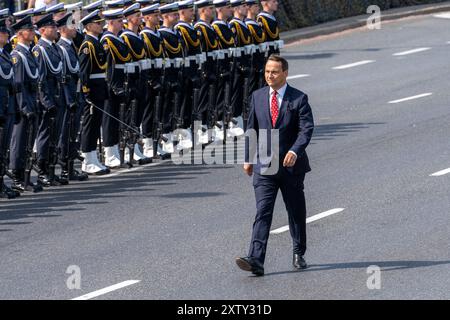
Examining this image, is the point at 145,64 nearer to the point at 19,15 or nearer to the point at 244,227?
the point at 19,15

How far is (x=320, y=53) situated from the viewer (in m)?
32.0

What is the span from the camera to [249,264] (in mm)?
12734

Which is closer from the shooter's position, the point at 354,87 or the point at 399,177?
the point at 399,177

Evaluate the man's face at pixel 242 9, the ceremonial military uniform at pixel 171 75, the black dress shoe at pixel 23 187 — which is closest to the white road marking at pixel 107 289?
the black dress shoe at pixel 23 187

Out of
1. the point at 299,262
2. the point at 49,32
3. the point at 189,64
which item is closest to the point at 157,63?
the point at 189,64

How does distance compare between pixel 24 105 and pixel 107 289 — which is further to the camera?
pixel 24 105

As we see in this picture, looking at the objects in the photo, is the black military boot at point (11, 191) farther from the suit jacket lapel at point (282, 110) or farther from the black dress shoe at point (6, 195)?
the suit jacket lapel at point (282, 110)

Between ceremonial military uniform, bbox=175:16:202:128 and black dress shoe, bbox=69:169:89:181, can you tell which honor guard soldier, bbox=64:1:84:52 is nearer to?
ceremonial military uniform, bbox=175:16:202:128

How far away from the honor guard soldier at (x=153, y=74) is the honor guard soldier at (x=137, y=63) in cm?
17

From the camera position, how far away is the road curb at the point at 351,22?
34219mm

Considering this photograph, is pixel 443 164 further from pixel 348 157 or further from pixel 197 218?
pixel 197 218

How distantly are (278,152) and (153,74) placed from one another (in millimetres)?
7646
